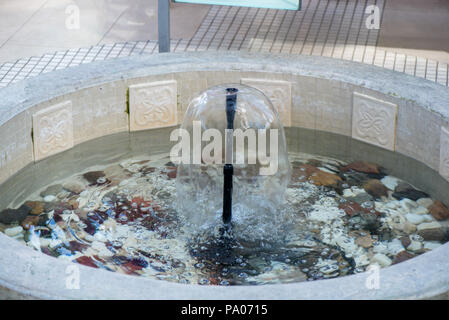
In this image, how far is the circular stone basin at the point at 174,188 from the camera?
10.3ft

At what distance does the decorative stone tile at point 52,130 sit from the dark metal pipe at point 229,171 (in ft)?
4.41

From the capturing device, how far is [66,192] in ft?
15.5

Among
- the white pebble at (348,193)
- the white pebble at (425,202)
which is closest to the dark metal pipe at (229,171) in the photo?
the white pebble at (348,193)

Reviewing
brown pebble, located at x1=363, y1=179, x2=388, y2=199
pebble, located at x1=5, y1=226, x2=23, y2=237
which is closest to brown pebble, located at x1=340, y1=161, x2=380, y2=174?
brown pebble, located at x1=363, y1=179, x2=388, y2=199

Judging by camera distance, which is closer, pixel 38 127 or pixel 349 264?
pixel 349 264

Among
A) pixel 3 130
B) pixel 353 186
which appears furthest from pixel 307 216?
pixel 3 130

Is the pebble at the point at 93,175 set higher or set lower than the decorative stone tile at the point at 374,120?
lower

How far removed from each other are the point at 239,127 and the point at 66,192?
1145 millimetres

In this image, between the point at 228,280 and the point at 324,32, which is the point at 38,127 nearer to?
the point at 228,280

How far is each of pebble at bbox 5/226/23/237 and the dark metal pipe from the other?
1086 mm

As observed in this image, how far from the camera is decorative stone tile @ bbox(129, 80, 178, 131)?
5457 mm

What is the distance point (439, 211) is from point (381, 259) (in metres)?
0.71

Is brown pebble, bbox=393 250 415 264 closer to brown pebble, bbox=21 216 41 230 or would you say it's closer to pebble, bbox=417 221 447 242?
pebble, bbox=417 221 447 242

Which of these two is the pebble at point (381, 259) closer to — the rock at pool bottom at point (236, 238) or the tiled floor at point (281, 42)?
the rock at pool bottom at point (236, 238)
